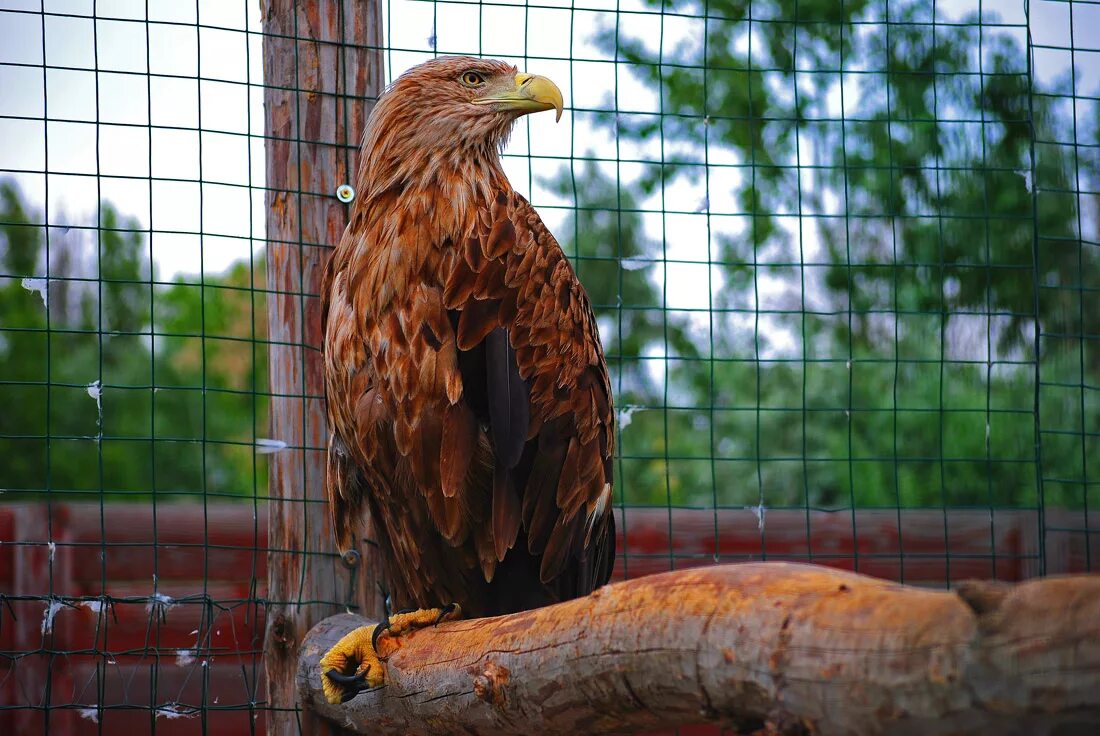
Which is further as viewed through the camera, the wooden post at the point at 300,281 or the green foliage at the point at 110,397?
the green foliage at the point at 110,397

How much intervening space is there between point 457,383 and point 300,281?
82 centimetres

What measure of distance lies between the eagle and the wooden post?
0.19 metres

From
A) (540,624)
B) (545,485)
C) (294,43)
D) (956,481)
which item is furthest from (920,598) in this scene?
(956,481)

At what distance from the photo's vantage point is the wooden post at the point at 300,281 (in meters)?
3.32

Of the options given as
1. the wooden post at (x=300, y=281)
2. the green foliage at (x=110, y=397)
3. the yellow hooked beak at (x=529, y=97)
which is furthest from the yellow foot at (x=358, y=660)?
the green foliage at (x=110, y=397)

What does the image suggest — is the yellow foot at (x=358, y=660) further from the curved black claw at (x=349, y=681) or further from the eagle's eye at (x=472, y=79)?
the eagle's eye at (x=472, y=79)

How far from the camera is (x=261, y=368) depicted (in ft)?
41.4

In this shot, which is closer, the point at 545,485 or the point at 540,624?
A: the point at 540,624

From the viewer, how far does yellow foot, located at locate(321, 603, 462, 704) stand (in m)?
2.71

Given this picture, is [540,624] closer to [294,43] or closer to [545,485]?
[545,485]

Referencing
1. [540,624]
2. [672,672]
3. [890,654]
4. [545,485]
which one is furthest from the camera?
[545,485]

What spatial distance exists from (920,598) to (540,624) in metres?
0.84

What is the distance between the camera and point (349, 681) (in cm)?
273

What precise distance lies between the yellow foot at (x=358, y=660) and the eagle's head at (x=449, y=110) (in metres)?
1.30
